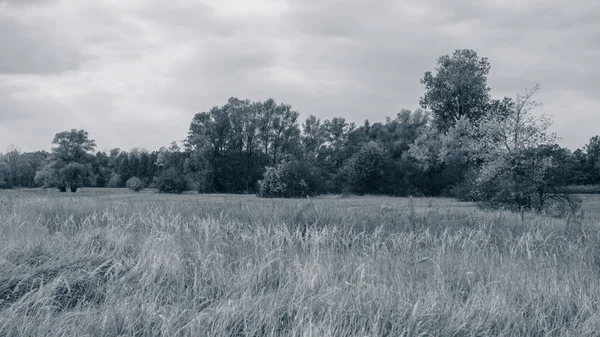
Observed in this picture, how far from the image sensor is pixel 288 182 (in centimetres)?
4712

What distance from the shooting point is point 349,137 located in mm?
68000

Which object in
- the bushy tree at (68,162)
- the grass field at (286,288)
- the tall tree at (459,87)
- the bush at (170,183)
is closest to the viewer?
the grass field at (286,288)

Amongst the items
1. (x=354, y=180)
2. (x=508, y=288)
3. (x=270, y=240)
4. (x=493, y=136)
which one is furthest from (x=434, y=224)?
(x=354, y=180)

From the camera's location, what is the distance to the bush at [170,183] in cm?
5438

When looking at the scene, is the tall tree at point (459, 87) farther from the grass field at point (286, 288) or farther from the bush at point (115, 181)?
the bush at point (115, 181)

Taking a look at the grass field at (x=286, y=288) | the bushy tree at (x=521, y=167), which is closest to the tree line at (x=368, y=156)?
the bushy tree at (x=521, y=167)

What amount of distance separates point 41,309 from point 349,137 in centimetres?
6343

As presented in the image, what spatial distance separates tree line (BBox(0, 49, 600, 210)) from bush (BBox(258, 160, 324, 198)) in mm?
108

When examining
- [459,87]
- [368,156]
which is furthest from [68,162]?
[459,87]

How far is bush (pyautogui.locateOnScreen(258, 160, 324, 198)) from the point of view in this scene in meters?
46.7

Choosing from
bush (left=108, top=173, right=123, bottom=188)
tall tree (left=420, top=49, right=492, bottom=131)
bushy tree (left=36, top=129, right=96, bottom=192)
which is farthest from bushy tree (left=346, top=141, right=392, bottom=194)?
bush (left=108, top=173, right=123, bottom=188)

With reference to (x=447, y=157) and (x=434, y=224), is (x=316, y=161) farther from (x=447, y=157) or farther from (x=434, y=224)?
(x=434, y=224)

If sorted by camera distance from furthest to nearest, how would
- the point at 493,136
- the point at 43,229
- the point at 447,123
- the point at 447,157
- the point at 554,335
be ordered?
1. the point at 447,123
2. the point at 447,157
3. the point at 493,136
4. the point at 43,229
5. the point at 554,335

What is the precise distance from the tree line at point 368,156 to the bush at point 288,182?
4.3 inches
